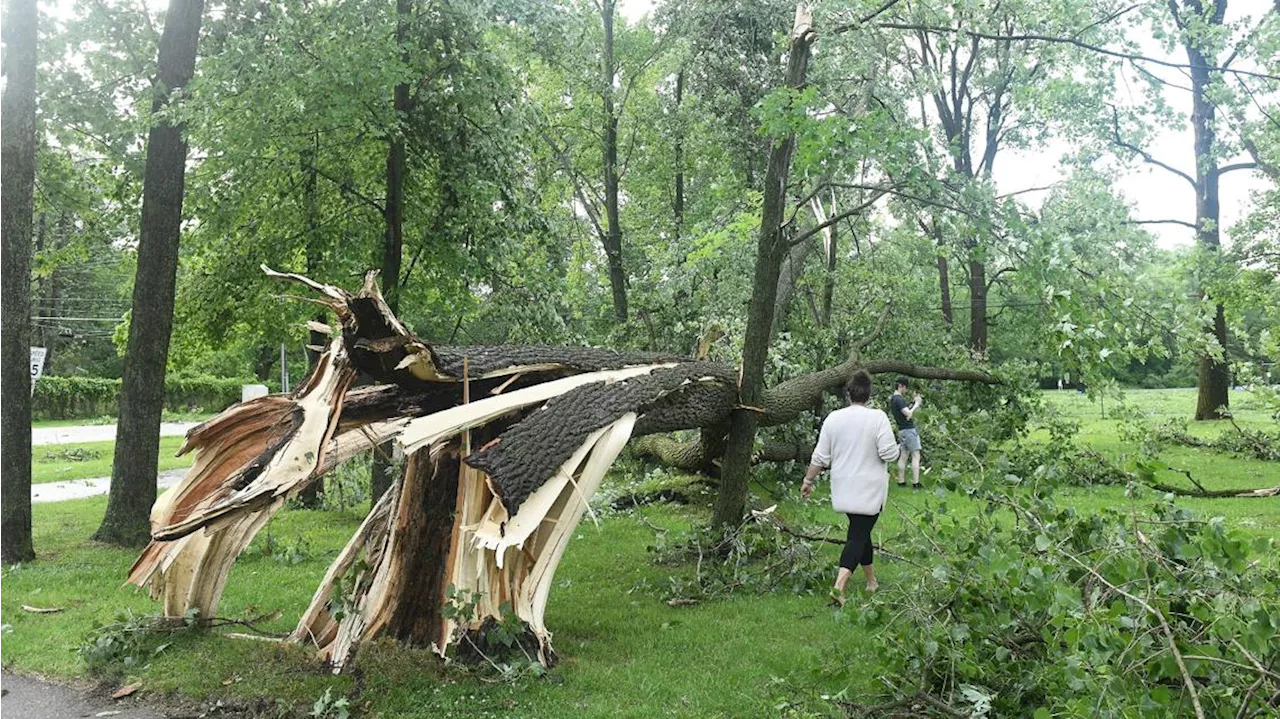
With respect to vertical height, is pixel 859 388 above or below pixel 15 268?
below

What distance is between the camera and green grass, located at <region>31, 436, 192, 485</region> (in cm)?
1608

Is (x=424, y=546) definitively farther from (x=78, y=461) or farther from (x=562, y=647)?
(x=78, y=461)

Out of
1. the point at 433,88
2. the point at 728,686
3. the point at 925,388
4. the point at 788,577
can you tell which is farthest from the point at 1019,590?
the point at 925,388

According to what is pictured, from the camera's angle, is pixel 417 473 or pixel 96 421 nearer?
pixel 417 473

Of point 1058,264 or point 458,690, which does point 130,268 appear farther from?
point 1058,264

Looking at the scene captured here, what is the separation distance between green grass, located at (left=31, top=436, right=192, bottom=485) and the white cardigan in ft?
41.4

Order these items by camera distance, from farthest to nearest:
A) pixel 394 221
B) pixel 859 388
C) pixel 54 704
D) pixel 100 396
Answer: pixel 100 396 < pixel 394 221 < pixel 859 388 < pixel 54 704

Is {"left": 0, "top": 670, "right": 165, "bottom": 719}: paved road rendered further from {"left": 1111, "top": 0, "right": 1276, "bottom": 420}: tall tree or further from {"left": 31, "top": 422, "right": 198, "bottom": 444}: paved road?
{"left": 31, "top": 422, "right": 198, "bottom": 444}: paved road

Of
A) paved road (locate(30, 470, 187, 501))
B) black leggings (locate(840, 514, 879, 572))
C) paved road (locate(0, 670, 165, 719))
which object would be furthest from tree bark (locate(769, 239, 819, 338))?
paved road (locate(0, 670, 165, 719))

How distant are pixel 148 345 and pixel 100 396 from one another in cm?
2847

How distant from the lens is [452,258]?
10570 mm

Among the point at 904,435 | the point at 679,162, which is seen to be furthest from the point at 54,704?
the point at 679,162

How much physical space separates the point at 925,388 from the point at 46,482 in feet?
46.2

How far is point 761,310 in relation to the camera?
7520 millimetres
